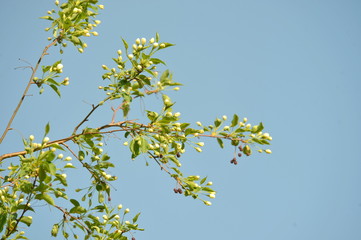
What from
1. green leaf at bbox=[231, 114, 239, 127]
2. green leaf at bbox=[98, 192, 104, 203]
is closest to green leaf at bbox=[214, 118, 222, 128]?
green leaf at bbox=[231, 114, 239, 127]

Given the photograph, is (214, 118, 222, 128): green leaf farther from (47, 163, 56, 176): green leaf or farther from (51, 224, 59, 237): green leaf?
(51, 224, 59, 237): green leaf

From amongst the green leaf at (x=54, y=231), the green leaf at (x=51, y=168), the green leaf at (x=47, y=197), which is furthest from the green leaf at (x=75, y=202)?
the green leaf at (x=51, y=168)

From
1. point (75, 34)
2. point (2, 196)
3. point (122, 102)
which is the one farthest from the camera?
point (75, 34)

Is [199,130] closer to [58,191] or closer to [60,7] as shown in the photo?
[58,191]

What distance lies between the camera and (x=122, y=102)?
473cm

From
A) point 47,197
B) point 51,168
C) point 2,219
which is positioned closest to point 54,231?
point 2,219

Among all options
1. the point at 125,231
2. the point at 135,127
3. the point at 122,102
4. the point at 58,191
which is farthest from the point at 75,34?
the point at 125,231

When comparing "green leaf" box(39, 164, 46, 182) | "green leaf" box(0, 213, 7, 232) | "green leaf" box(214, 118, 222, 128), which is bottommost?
"green leaf" box(0, 213, 7, 232)

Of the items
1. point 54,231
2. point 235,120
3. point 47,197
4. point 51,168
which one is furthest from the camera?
point 54,231

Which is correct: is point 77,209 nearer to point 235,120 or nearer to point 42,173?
point 42,173

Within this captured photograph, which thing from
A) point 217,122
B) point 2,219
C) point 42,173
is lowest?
point 2,219

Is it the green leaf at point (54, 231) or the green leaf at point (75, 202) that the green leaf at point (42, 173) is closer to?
the green leaf at point (75, 202)

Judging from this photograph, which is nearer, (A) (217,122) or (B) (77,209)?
(A) (217,122)

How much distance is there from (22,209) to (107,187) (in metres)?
0.93
